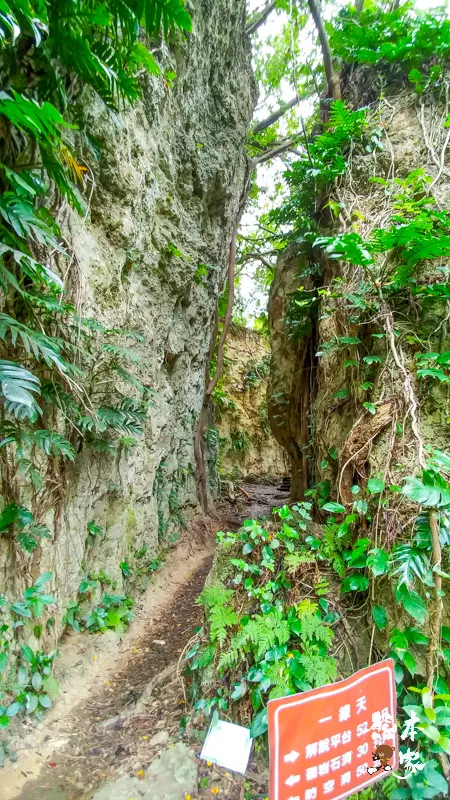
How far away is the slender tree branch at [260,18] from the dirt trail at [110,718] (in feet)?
34.5

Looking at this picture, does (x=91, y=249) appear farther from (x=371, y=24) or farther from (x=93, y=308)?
(x=371, y=24)

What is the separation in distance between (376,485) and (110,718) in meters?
2.72

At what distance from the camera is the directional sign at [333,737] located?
4.83 feet

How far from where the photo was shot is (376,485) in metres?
2.41

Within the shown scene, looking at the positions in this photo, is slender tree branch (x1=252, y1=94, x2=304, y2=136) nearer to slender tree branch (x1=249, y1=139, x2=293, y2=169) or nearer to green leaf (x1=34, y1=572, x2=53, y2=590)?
slender tree branch (x1=249, y1=139, x2=293, y2=169)

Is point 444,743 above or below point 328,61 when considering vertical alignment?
below

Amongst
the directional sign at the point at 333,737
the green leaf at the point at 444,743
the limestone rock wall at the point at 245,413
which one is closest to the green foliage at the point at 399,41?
the directional sign at the point at 333,737

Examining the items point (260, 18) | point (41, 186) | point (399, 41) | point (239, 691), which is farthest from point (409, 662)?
point (260, 18)

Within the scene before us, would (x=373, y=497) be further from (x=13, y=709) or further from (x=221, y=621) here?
(x=13, y=709)

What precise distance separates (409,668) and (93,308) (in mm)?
3658

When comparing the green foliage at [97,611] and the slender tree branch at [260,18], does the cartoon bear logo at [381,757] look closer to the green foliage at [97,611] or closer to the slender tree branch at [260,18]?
the green foliage at [97,611]

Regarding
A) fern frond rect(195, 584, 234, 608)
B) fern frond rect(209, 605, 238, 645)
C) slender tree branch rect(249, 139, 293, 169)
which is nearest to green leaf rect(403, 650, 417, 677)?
fern frond rect(209, 605, 238, 645)

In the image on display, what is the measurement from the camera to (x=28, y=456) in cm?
284

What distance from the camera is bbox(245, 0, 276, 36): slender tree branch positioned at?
7414mm
